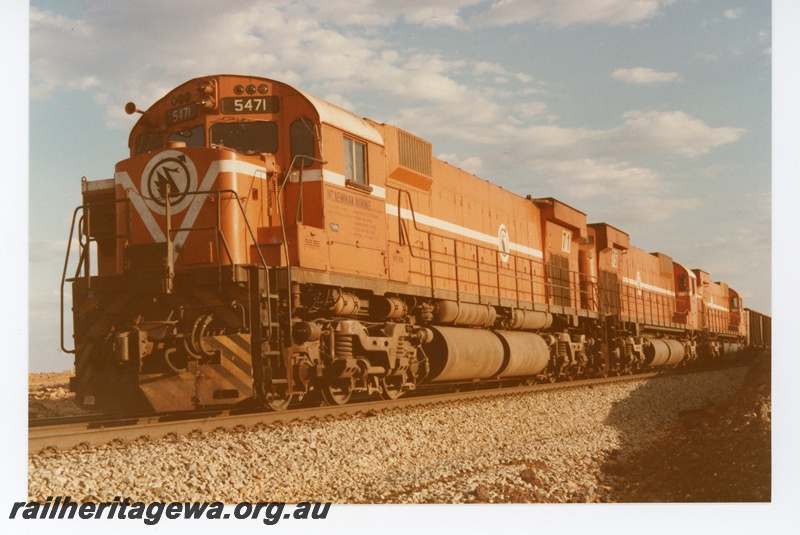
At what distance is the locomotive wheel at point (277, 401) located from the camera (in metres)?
7.38

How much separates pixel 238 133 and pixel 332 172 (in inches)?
38.7

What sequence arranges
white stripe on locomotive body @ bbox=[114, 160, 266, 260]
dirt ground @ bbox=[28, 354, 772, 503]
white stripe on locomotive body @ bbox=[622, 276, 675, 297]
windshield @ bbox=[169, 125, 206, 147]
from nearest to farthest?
1. dirt ground @ bbox=[28, 354, 772, 503]
2. white stripe on locomotive body @ bbox=[114, 160, 266, 260]
3. windshield @ bbox=[169, 125, 206, 147]
4. white stripe on locomotive body @ bbox=[622, 276, 675, 297]

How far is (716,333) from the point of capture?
76.8ft

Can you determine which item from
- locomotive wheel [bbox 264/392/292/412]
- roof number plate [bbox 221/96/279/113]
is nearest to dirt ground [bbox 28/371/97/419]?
locomotive wheel [bbox 264/392/292/412]

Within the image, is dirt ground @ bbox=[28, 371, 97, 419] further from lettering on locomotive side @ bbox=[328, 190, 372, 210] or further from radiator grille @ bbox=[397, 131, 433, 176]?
radiator grille @ bbox=[397, 131, 433, 176]

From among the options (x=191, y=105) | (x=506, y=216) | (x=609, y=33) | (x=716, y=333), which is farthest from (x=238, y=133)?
(x=716, y=333)

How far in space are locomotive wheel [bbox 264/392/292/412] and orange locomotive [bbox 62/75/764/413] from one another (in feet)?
0.08

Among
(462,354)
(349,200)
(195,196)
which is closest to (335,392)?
(349,200)

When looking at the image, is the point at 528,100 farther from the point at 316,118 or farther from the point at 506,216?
the point at 506,216

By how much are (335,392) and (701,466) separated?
146 inches

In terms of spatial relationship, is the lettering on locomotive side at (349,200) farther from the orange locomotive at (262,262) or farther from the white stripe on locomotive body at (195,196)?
Result: the white stripe on locomotive body at (195,196)

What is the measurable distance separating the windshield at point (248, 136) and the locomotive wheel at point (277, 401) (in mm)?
2340

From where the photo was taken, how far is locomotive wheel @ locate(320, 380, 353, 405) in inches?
324

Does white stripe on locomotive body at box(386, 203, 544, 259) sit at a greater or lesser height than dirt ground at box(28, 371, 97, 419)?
greater
